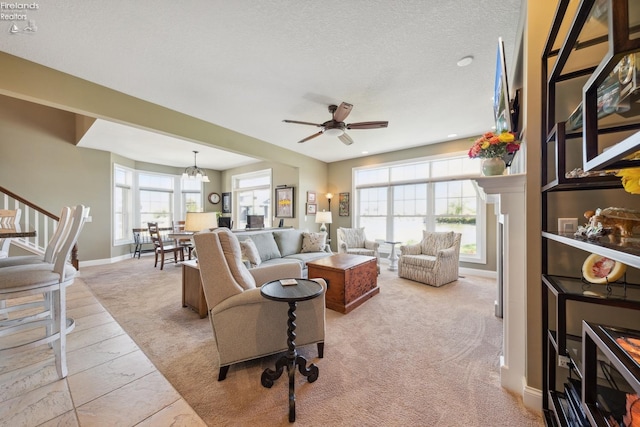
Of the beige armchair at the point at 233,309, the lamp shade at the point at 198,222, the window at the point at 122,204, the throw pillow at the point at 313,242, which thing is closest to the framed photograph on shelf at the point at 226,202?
the window at the point at 122,204

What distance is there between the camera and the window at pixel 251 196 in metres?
7.20

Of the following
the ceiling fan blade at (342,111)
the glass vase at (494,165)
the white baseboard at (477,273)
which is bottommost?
the white baseboard at (477,273)

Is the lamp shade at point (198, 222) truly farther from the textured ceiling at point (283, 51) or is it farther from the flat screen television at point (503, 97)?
the flat screen television at point (503, 97)

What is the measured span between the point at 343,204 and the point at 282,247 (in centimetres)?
274

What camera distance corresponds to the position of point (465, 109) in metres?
3.37

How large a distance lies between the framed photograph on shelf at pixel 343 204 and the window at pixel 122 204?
5667mm

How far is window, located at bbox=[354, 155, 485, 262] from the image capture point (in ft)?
15.3

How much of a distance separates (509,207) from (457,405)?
130cm

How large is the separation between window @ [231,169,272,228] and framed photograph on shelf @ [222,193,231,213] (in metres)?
0.22

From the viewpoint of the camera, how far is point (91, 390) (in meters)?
1.58

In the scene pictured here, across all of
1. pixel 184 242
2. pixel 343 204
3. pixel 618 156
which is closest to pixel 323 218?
pixel 343 204

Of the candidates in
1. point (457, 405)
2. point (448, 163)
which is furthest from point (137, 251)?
point (448, 163)

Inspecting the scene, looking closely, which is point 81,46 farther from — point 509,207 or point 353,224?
point 353,224

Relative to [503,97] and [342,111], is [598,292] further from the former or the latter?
[342,111]
